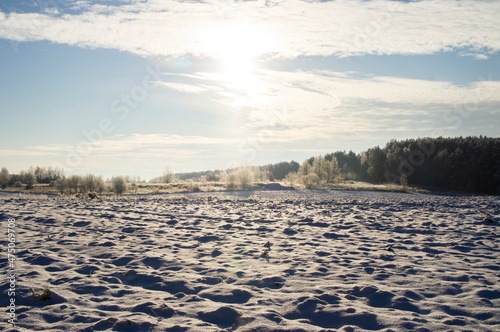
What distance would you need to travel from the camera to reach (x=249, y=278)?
4.55 metres

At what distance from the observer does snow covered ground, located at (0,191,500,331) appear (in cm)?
327

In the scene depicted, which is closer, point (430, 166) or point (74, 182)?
point (74, 182)

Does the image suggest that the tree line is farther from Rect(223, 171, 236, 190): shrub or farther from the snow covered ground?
the snow covered ground

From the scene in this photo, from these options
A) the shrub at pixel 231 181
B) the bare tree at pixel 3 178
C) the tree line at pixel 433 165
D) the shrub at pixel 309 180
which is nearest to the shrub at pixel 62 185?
the bare tree at pixel 3 178

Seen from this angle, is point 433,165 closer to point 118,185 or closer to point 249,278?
point 118,185

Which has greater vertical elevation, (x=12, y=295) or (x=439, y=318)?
(x=12, y=295)

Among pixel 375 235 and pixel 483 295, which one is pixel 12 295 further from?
pixel 375 235

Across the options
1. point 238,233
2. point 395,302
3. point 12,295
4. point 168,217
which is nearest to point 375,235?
point 238,233

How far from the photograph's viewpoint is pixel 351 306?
3.60m

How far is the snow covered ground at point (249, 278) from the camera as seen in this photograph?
10.7 feet

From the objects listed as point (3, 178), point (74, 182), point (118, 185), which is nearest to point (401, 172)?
point (118, 185)

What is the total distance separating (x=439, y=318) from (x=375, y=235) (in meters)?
4.44

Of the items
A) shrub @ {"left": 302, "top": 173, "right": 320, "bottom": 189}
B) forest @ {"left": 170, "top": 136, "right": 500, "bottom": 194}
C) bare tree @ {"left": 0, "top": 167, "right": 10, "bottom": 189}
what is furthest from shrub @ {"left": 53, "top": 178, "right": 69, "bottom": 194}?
shrub @ {"left": 302, "top": 173, "right": 320, "bottom": 189}

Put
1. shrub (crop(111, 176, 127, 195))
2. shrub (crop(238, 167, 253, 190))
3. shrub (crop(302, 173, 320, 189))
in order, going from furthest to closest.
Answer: shrub (crop(302, 173, 320, 189)) < shrub (crop(238, 167, 253, 190)) < shrub (crop(111, 176, 127, 195))
